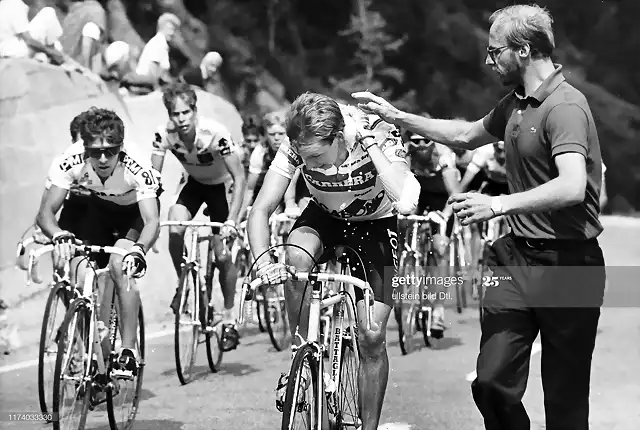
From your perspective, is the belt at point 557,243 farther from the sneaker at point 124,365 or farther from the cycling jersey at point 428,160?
the cycling jersey at point 428,160

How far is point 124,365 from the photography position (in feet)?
23.5

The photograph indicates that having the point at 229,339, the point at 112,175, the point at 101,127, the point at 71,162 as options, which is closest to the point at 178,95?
the point at 112,175

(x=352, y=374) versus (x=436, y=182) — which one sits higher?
(x=436, y=182)

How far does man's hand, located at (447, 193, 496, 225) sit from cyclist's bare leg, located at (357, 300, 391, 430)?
1.56 m

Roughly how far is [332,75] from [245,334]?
19.8m

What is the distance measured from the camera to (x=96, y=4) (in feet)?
71.1

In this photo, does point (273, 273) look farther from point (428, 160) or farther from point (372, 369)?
point (428, 160)

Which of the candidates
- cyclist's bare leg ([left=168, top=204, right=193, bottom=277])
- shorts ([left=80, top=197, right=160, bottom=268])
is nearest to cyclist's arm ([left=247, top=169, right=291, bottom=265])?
shorts ([left=80, top=197, right=160, bottom=268])

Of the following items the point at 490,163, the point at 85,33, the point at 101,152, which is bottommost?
the point at 101,152

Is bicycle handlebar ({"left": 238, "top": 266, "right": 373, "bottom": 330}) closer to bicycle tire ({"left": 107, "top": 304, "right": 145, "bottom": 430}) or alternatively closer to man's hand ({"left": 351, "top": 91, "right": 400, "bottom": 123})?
man's hand ({"left": 351, "top": 91, "right": 400, "bottom": 123})

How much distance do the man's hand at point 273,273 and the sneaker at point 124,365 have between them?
7.20 ft

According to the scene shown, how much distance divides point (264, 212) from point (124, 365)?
1.77 metres

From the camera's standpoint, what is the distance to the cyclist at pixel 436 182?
36.3 ft

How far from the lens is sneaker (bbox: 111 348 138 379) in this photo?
7133 millimetres
